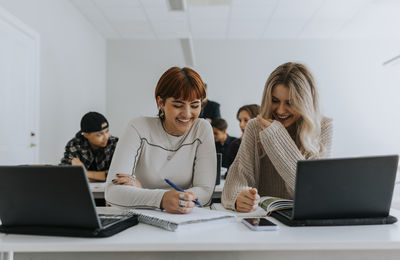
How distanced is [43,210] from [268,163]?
0.94 meters

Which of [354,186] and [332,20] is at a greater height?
[332,20]

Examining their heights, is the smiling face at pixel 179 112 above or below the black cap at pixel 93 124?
above

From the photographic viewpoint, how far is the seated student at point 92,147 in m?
2.78

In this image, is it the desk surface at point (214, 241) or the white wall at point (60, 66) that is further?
the white wall at point (60, 66)

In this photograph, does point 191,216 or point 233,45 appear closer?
point 191,216

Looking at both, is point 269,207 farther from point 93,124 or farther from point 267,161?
point 93,124

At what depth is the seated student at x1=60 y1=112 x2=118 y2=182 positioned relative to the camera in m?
2.78

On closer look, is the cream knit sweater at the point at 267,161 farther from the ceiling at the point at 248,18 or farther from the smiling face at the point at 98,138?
the ceiling at the point at 248,18

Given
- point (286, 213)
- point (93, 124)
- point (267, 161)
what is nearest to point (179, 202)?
point (286, 213)

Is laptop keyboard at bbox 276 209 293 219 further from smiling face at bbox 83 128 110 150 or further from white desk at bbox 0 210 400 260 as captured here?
smiling face at bbox 83 128 110 150

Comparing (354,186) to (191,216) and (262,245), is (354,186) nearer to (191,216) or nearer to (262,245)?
(262,245)

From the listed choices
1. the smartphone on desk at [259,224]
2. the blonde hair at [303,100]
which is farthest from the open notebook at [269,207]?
the blonde hair at [303,100]

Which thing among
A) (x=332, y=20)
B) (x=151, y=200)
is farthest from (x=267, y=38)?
(x=151, y=200)

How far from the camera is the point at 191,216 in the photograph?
0.99 meters
